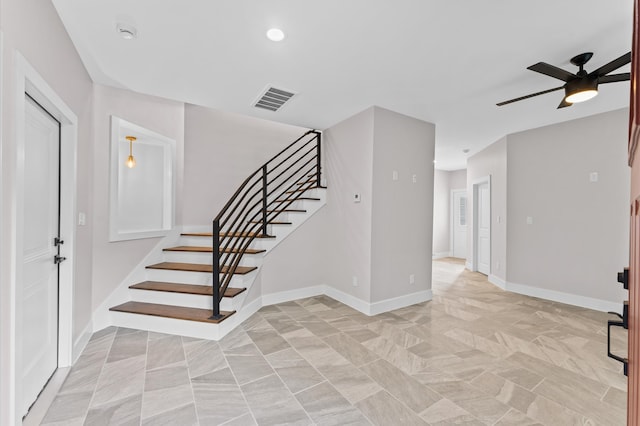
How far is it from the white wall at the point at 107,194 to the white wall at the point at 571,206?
5555mm

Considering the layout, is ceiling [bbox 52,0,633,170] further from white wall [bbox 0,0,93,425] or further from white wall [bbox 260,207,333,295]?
white wall [bbox 260,207,333,295]

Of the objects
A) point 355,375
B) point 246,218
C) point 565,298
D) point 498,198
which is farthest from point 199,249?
point 565,298

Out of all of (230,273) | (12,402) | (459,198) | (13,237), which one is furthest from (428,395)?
(459,198)

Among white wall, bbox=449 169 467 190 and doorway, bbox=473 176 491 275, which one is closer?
doorway, bbox=473 176 491 275

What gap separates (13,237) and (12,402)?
2.62 feet

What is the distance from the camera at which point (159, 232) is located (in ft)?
12.6

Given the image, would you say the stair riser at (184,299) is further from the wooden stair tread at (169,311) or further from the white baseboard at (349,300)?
the white baseboard at (349,300)

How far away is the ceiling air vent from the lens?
3.15 meters

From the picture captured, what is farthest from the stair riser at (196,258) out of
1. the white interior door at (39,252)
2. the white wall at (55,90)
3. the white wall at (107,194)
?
the white interior door at (39,252)

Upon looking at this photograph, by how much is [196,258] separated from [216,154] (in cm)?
182

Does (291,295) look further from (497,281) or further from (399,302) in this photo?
(497,281)

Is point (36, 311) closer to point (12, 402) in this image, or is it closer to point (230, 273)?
point (12, 402)

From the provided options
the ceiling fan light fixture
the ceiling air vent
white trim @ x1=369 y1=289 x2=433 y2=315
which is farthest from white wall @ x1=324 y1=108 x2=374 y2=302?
the ceiling fan light fixture

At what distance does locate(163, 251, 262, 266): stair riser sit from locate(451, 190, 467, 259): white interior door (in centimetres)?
665
